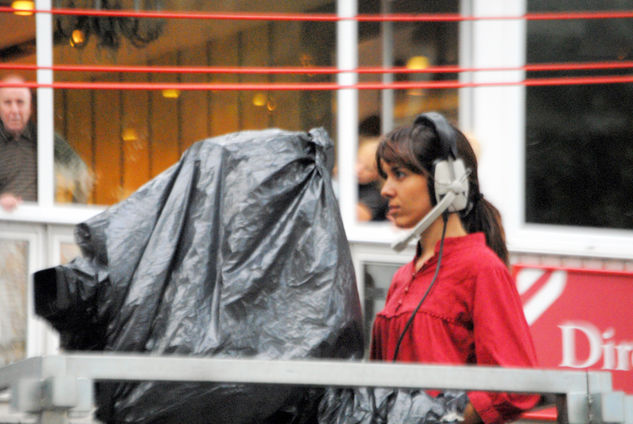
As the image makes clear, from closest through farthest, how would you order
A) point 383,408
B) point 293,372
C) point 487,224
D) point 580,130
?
point 293,372 → point 383,408 → point 487,224 → point 580,130

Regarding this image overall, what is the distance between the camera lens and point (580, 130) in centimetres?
564

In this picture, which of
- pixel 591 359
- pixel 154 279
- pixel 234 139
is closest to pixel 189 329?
pixel 154 279

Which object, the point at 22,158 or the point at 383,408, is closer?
the point at 383,408

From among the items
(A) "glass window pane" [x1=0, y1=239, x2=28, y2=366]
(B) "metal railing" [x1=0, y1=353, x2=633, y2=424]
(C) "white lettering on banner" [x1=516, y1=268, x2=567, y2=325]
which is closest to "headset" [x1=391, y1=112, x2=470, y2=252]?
(B) "metal railing" [x1=0, y1=353, x2=633, y2=424]

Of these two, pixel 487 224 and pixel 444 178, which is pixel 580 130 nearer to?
pixel 487 224

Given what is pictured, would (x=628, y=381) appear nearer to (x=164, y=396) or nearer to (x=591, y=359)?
(x=591, y=359)

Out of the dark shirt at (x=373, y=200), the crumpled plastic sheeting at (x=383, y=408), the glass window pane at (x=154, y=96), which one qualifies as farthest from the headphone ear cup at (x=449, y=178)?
the glass window pane at (x=154, y=96)

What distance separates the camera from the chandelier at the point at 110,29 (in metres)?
6.07

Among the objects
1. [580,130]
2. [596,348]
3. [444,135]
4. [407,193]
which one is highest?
[580,130]

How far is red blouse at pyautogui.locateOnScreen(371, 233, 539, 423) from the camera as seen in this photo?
2.31 m

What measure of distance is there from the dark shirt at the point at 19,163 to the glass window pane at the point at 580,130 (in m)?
3.06

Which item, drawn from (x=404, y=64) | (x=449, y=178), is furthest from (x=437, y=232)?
(x=404, y=64)

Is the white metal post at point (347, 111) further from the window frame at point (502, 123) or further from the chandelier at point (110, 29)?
the chandelier at point (110, 29)

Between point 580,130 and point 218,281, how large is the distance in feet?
12.7
